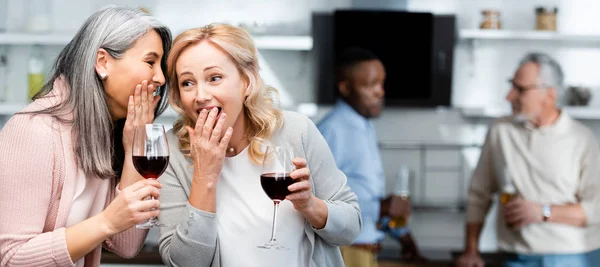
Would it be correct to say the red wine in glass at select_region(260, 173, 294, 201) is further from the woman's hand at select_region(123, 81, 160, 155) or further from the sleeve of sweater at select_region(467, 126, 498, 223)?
the sleeve of sweater at select_region(467, 126, 498, 223)

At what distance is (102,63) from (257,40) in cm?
277

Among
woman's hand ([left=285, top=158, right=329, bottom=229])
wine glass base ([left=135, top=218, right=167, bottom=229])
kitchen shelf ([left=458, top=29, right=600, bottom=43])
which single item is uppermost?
kitchen shelf ([left=458, top=29, right=600, bottom=43])

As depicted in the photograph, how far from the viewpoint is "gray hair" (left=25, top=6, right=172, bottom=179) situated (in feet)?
5.98

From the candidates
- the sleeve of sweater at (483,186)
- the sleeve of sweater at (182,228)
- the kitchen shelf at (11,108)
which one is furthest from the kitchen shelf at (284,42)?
the sleeve of sweater at (182,228)

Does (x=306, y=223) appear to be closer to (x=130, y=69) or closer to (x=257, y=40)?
(x=130, y=69)

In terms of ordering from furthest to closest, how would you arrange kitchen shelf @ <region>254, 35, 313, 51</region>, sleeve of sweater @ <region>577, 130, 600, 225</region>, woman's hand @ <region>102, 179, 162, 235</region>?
kitchen shelf @ <region>254, 35, 313, 51</region> → sleeve of sweater @ <region>577, 130, 600, 225</region> → woman's hand @ <region>102, 179, 162, 235</region>

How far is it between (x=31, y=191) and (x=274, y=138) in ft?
1.84

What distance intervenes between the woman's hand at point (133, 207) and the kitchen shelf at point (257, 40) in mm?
2921

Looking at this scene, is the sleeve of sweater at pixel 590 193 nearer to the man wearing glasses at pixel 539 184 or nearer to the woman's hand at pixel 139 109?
the man wearing glasses at pixel 539 184

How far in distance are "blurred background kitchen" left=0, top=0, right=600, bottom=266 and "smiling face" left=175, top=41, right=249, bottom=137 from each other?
2.76 m

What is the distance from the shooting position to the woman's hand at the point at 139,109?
1857 millimetres

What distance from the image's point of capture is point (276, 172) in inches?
68.1

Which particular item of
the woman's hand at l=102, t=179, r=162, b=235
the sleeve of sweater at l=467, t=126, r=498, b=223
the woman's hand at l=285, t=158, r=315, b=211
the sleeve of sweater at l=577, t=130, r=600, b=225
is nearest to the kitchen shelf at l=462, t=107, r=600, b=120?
the sleeve of sweater at l=467, t=126, r=498, b=223

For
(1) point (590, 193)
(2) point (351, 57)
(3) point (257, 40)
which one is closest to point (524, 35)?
(2) point (351, 57)
